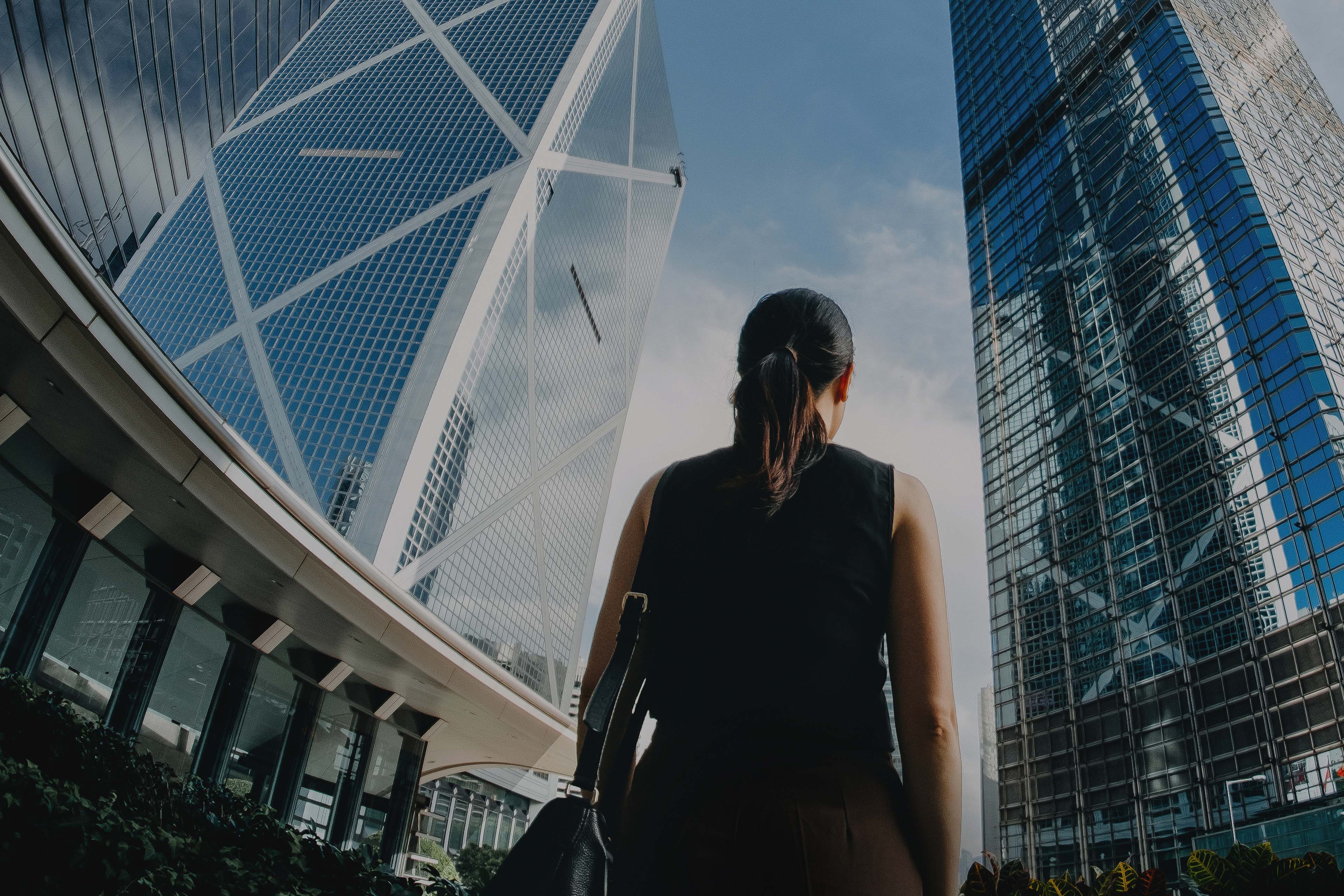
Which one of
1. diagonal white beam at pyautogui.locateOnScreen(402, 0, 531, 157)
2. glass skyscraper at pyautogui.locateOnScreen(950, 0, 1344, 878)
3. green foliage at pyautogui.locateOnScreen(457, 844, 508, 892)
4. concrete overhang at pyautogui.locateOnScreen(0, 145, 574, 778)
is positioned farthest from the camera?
diagonal white beam at pyautogui.locateOnScreen(402, 0, 531, 157)

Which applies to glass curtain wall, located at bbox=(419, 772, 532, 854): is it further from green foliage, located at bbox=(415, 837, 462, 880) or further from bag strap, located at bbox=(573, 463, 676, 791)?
bag strap, located at bbox=(573, 463, 676, 791)

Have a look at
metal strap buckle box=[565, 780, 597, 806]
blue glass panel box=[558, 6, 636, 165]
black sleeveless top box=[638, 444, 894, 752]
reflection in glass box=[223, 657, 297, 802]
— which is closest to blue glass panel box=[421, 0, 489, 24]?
blue glass panel box=[558, 6, 636, 165]

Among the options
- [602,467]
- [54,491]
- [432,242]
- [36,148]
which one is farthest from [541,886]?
[602,467]

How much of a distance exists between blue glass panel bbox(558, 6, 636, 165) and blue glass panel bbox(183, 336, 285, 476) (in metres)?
→ 29.7

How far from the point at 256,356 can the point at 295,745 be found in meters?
39.8

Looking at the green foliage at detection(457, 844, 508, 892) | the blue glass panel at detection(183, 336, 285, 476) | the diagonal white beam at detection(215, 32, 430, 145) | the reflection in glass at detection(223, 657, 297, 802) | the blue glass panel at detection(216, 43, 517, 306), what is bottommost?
the green foliage at detection(457, 844, 508, 892)

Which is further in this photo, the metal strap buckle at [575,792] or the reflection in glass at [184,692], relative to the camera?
the reflection in glass at [184,692]

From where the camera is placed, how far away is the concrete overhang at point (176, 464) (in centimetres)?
832

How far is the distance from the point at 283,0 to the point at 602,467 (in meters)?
54.8

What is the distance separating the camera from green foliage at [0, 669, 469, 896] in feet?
13.1

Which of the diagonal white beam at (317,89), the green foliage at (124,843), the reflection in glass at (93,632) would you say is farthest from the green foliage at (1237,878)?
the diagonal white beam at (317,89)

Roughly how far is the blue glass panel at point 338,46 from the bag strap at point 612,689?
76.1 metres

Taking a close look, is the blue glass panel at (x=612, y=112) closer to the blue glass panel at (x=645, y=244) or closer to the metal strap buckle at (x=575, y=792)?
the blue glass panel at (x=645, y=244)

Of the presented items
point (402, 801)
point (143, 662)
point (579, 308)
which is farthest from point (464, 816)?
point (579, 308)
